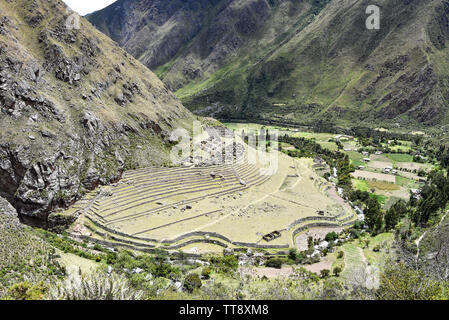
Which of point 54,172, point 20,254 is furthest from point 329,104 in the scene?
point 20,254

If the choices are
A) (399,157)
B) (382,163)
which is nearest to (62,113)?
(382,163)

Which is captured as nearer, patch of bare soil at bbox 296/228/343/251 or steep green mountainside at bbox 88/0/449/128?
patch of bare soil at bbox 296/228/343/251

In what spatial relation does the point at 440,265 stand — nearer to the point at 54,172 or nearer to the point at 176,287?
the point at 176,287

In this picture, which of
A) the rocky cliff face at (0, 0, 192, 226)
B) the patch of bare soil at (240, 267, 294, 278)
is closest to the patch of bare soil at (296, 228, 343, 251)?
the patch of bare soil at (240, 267, 294, 278)

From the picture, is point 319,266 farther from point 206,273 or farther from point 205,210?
point 205,210

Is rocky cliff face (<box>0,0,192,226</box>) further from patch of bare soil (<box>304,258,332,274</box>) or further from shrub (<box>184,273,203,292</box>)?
patch of bare soil (<box>304,258,332,274</box>)
